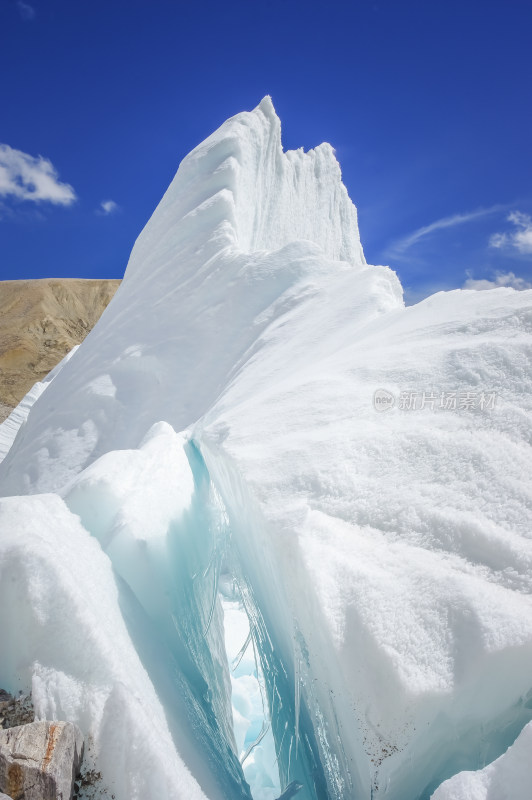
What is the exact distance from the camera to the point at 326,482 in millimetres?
2418

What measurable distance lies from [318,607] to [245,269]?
5804 mm

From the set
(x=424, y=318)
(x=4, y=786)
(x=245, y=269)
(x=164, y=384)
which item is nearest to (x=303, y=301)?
(x=245, y=269)

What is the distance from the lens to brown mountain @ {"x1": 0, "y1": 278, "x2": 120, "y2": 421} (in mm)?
29703

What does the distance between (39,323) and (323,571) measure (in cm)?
3546

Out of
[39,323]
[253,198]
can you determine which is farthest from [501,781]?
[39,323]
